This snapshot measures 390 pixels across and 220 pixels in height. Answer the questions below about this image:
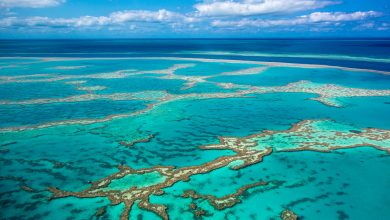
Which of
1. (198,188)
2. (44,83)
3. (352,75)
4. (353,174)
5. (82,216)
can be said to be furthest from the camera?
(352,75)

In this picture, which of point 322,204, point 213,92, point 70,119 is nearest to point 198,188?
point 322,204

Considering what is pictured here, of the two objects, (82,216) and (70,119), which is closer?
(82,216)

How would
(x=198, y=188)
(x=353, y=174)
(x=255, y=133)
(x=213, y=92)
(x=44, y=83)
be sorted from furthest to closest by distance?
1. (x=44, y=83)
2. (x=213, y=92)
3. (x=255, y=133)
4. (x=353, y=174)
5. (x=198, y=188)

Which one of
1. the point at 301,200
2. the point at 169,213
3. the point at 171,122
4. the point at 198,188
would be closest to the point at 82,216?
the point at 169,213

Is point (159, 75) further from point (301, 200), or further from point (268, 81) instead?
point (301, 200)

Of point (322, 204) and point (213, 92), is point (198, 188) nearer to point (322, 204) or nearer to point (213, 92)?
point (322, 204)

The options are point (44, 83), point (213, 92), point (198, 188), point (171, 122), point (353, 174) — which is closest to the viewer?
point (198, 188)
